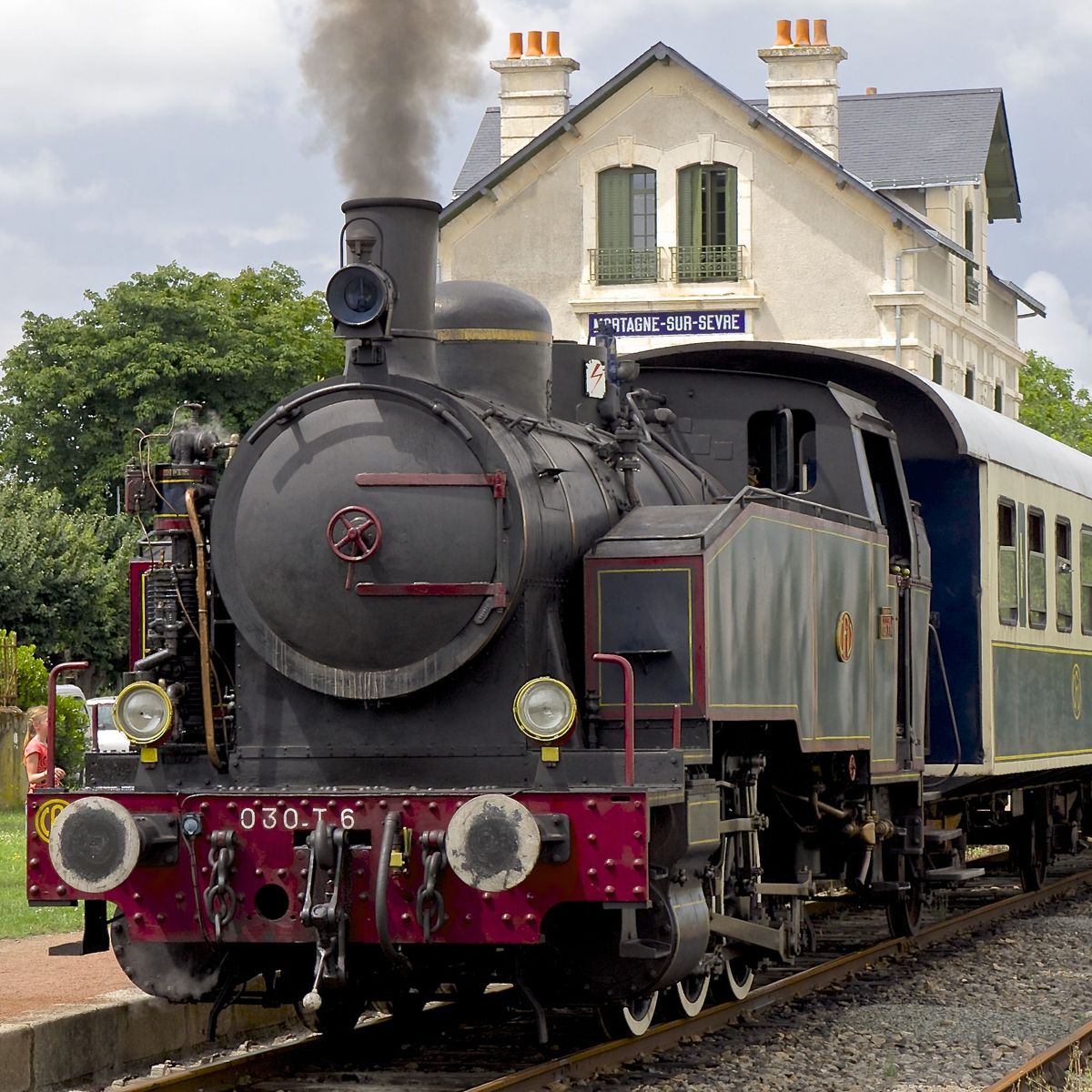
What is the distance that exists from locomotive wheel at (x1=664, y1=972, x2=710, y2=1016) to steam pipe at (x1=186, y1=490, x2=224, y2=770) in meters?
2.17

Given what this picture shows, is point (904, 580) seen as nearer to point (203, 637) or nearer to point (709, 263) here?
point (203, 637)

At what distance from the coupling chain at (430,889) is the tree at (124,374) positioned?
35744 millimetres

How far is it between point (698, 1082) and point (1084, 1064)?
165 cm

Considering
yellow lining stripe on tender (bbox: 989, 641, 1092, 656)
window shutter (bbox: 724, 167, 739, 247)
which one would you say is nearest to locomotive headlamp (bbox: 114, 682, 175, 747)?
yellow lining stripe on tender (bbox: 989, 641, 1092, 656)

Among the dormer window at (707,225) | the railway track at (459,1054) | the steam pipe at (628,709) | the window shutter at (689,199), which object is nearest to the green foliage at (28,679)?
the dormer window at (707,225)

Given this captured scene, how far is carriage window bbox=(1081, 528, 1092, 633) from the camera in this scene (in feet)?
47.4

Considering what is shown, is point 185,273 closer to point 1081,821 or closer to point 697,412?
point 1081,821

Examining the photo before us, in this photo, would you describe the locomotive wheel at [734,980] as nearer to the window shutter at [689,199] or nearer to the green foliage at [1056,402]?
the window shutter at [689,199]

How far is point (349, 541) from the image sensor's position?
760 centimetres

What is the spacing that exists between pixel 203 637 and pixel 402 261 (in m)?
1.68

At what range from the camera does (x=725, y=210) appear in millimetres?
33875

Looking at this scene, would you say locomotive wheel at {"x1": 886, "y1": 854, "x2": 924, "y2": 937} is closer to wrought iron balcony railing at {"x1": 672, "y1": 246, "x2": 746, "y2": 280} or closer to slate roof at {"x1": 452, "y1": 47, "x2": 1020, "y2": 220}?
wrought iron balcony railing at {"x1": 672, "y1": 246, "x2": 746, "y2": 280}

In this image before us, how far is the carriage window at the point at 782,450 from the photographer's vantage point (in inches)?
376

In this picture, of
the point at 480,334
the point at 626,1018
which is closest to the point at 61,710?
the point at 480,334
